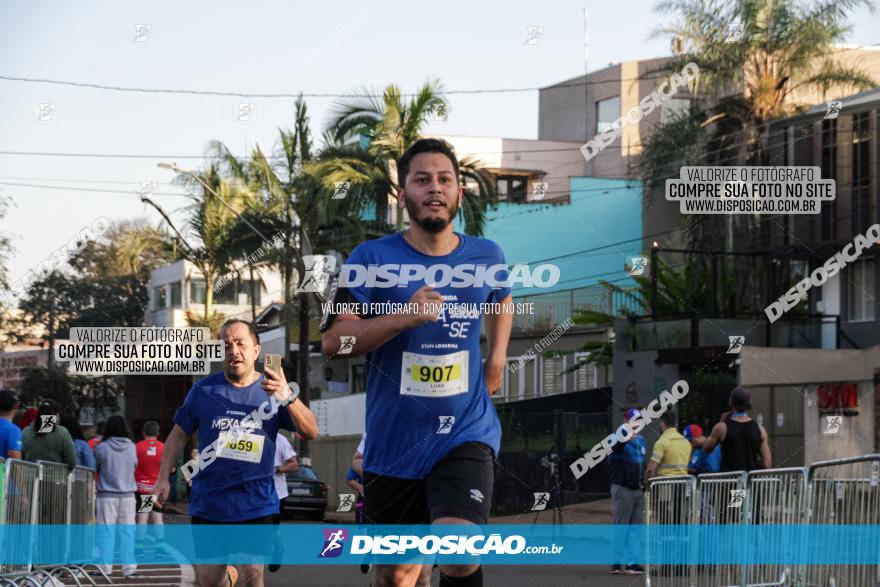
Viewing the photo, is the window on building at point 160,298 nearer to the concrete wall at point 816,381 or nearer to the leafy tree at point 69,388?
the leafy tree at point 69,388

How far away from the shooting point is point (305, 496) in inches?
1170

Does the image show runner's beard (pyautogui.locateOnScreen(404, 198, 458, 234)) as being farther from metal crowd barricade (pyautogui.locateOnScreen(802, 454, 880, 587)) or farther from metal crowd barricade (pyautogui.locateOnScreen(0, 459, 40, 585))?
metal crowd barricade (pyautogui.locateOnScreen(0, 459, 40, 585))

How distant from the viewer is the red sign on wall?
27938 mm

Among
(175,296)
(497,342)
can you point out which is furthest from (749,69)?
(175,296)

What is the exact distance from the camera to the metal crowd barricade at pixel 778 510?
920 cm

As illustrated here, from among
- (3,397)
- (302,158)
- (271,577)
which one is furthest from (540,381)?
(3,397)

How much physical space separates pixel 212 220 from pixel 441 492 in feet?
120

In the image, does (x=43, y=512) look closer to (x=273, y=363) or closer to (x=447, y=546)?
(x=273, y=363)

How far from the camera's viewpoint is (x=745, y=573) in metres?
10.3

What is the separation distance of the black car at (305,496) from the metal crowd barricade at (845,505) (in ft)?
70.2

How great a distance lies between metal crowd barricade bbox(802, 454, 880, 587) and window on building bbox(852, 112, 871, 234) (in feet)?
85.3

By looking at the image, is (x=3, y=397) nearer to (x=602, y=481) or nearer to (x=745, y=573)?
(x=745, y=573)

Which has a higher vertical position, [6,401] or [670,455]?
[6,401]

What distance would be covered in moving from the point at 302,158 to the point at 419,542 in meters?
29.3
